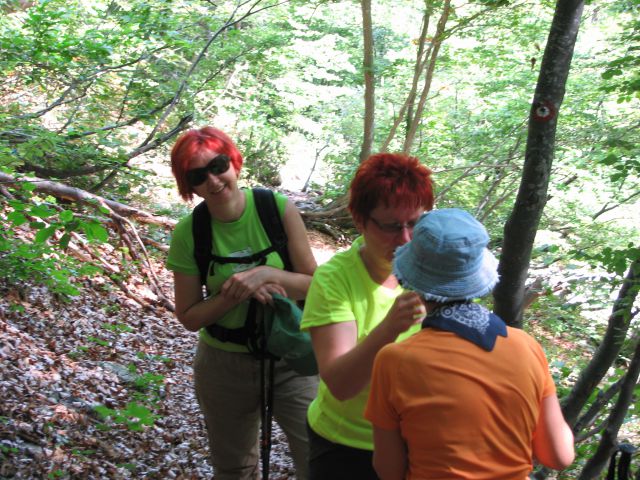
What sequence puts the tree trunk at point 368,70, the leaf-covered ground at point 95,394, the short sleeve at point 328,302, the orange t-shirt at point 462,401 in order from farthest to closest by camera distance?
1. the tree trunk at point 368,70
2. the leaf-covered ground at point 95,394
3. the short sleeve at point 328,302
4. the orange t-shirt at point 462,401

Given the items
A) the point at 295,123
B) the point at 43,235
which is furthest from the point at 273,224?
the point at 295,123

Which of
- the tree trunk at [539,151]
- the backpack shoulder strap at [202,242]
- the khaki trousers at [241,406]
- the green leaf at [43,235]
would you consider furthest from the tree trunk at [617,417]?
the green leaf at [43,235]

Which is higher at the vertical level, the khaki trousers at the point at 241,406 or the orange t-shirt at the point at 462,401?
the orange t-shirt at the point at 462,401

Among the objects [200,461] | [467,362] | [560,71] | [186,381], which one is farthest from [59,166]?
[467,362]

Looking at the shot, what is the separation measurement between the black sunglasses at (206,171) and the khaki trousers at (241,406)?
72cm

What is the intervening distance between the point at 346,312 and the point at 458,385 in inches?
20.3

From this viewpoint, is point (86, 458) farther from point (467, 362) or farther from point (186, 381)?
point (467, 362)

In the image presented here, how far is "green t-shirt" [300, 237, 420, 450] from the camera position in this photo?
1.81 meters

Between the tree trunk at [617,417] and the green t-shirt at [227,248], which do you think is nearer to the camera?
the green t-shirt at [227,248]

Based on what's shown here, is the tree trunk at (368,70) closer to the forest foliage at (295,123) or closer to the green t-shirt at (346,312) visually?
the forest foliage at (295,123)

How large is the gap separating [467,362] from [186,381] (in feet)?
16.1

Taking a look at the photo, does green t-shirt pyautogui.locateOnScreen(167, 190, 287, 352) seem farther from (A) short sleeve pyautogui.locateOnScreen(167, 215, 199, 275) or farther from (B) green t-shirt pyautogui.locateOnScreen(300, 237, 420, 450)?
(B) green t-shirt pyautogui.locateOnScreen(300, 237, 420, 450)

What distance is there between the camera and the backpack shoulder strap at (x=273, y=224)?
8.11 ft

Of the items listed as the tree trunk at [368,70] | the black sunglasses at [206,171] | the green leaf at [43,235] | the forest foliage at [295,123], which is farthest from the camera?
the tree trunk at [368,70]
